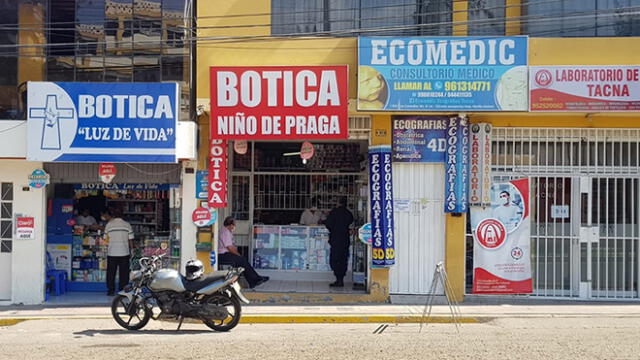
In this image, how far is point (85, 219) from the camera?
14102 millimetres

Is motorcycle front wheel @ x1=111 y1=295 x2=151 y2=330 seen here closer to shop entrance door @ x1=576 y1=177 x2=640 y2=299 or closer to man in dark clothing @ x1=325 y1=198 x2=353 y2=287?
man in dark clothing @ x1=325 y1=198 x2=353 y2=287

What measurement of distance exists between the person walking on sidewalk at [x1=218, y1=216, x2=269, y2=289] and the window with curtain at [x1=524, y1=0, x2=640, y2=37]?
22.6 ft

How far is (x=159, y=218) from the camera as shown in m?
14.2

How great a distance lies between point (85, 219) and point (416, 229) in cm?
690

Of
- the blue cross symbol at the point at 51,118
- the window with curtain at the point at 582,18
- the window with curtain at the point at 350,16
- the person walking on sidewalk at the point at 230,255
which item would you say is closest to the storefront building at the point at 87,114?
the blue cross symbol at the point at 51,118

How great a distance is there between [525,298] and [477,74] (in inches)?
171

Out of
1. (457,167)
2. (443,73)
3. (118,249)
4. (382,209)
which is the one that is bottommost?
(118,249)

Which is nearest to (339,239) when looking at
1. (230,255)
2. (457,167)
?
(230,255)

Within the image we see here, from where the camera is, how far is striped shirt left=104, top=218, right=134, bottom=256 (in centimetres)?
1313

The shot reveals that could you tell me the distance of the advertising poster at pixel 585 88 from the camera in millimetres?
11812

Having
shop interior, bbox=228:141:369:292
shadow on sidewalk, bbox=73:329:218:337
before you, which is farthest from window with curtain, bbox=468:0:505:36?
shadow on sidewalk, bbox=73:329:218:337

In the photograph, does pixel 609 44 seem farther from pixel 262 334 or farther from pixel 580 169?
pixel 262 334

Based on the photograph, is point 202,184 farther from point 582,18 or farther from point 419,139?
point 582,18

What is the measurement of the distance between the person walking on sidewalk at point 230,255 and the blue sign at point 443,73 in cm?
364
